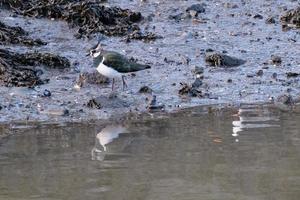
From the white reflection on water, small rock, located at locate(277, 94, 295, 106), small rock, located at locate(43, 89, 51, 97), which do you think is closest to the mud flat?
small rock, located at locate(43, 89, 51, 97)

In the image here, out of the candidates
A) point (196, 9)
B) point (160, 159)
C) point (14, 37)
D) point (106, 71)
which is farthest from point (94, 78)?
point (196, 9)

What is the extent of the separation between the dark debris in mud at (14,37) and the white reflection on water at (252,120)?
3555 millimetres

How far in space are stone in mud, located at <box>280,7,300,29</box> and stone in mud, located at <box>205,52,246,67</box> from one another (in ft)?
7.39

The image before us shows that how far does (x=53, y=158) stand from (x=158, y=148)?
40.5 inches

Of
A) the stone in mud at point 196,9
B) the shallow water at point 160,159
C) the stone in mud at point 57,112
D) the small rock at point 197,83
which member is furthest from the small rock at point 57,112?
the stone in mud at point 196,9

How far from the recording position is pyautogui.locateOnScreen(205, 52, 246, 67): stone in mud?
38.1 feet

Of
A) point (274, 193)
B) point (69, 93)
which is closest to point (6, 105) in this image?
point (69, 93)

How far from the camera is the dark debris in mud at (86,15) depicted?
12657 mm

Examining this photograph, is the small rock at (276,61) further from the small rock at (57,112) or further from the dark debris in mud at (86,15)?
the small rock at (57,112)

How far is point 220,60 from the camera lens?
457 inches

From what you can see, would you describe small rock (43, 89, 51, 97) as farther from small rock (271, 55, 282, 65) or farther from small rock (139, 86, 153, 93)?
small rock (271, 55, 282, 65)

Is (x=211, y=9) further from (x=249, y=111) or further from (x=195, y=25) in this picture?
(x=249, y=111)

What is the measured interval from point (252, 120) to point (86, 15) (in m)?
4.54

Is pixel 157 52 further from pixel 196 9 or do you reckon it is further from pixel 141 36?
pixel 196 9
